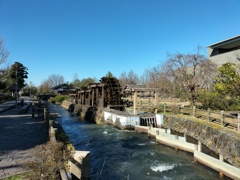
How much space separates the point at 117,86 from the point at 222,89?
42.8 feet

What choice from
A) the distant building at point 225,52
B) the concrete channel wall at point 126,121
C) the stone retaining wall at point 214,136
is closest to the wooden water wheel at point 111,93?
the concrete channel wall at point 126,121

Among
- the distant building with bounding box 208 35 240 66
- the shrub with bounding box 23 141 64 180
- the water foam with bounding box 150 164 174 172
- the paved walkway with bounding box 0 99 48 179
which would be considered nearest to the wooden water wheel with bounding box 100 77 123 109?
the distant building with bounding box 208 35 240 66

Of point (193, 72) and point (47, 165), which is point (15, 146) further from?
point (193, 72)

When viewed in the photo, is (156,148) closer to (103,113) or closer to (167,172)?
(167,172)

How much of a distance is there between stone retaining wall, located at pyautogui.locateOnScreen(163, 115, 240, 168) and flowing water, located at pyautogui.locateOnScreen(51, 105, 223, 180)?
4.50 ft

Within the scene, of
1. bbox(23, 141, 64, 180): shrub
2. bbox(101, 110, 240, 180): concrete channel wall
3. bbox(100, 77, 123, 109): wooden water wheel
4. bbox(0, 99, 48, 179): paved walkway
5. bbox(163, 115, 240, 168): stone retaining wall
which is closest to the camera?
bbox(23, 141, 64, 180): shrub

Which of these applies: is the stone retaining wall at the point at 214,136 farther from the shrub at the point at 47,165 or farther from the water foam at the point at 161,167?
the shrub at the point at 47,165

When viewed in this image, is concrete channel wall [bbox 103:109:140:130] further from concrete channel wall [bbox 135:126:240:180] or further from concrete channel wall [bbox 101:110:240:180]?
concrete channel wall [bbox 135:126:240:180]

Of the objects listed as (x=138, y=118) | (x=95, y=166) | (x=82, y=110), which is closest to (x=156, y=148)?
(x=95, y=166)

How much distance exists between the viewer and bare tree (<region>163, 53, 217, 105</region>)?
16622mm

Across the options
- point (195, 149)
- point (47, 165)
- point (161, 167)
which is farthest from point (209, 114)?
point (47, 165)

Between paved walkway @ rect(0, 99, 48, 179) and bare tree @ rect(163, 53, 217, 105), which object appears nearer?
paved walkway @ rect(0, 99, 48, 179)

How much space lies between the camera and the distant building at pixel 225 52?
17.5m

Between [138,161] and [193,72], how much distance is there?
40.5 feet
